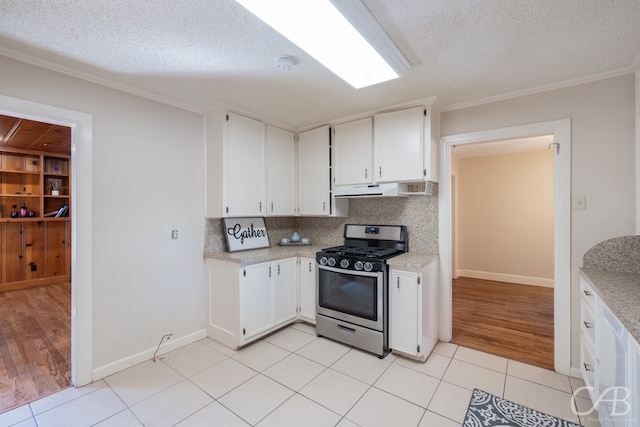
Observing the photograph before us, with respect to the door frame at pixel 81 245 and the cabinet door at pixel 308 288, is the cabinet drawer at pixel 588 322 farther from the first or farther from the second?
the door frame at pixel 81 245

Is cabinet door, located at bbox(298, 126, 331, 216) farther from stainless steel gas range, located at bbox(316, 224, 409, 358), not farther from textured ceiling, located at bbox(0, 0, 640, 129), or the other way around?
textured ceiling, located at bbox(0, 0, 640, 129)

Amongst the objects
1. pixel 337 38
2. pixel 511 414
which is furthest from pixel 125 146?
pixel 511 414

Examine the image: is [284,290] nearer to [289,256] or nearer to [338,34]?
[289,256]

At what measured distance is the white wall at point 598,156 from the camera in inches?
84.0

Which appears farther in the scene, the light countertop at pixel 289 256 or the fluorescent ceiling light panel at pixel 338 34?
the light countertop at pixel 289 256

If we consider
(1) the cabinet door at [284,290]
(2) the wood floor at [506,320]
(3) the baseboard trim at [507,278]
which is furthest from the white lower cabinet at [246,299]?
(3) the baseboard trim at [507,278]

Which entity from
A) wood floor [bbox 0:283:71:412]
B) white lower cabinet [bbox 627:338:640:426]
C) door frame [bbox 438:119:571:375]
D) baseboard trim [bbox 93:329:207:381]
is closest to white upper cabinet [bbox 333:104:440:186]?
door frame [bbox 438:119:571:375]

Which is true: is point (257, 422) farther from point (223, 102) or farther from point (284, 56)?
point (223, 102)

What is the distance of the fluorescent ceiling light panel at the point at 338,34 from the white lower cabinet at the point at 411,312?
1629mm

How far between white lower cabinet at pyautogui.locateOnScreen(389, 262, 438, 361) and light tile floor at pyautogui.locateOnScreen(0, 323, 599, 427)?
134 mm

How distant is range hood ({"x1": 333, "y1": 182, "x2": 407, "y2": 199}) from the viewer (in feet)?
9.27
